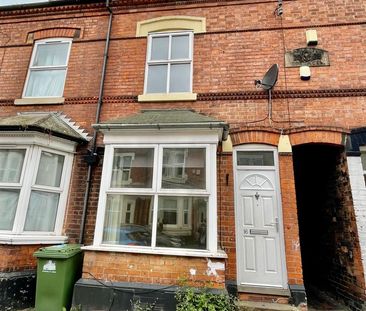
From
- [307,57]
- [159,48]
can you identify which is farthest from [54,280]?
[307,57]

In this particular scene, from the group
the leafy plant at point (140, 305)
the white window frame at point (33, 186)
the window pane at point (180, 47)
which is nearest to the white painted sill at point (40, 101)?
the white window frame at point (33, 186)

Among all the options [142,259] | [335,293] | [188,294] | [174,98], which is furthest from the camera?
[174,98]

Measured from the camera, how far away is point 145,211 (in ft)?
15.0

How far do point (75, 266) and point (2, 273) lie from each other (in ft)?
4.00

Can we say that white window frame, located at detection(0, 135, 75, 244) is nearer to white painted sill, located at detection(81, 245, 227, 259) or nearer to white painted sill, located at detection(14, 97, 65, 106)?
white painted sill, located at detection(81, 245, 227, 259)

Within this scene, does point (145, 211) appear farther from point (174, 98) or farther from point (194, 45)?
point (194, 45)

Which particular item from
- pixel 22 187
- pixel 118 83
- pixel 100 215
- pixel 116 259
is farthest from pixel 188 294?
pixel 118 83

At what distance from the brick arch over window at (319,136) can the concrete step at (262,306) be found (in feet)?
9.96

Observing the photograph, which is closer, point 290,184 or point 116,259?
point 116,259

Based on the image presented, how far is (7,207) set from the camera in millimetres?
4867

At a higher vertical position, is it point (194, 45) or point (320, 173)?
point (194, 45)

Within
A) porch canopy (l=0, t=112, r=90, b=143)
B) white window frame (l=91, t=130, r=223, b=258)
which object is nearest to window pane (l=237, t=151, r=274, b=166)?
white window frame (l=91, t=130, r=223, b=258)

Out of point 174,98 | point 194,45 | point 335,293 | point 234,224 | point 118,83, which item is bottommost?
point 335,293

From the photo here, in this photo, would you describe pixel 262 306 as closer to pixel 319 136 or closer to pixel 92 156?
pixel 319 136
